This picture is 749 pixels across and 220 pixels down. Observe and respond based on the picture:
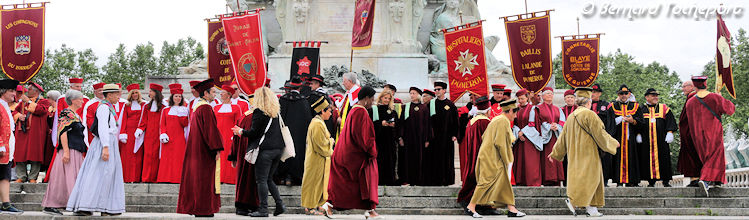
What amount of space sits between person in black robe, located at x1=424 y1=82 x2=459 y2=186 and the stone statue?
7107mm

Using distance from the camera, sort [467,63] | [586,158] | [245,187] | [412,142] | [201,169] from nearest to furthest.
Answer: [201,169], [245,187], [586,158], [412,142], [467,63]

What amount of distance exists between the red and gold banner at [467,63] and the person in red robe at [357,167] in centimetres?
471

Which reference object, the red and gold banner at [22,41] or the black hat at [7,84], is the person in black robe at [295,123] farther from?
the red and gold banner at [22,41]

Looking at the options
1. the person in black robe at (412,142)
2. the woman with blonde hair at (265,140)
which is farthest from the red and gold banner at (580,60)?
the woman with blonde hair at (265,140)

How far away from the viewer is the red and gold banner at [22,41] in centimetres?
1609

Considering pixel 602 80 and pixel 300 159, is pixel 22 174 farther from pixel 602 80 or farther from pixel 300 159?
pixel 602 80

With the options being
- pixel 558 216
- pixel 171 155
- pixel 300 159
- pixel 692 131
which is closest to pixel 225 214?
pixel 300 159

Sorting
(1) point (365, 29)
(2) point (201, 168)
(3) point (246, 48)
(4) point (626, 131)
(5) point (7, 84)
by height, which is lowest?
(2) point (201, 168)

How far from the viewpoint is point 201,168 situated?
36.3 ft

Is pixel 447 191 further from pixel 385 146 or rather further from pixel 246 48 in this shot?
pixel 246 48

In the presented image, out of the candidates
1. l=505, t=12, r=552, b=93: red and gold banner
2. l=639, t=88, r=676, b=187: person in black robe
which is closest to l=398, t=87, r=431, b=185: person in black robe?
l=505, t=12, r=552, b=93: red and gold banner

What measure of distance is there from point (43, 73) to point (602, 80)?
1297 inches

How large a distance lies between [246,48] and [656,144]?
7.13 m

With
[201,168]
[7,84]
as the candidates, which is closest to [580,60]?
[201,168]
